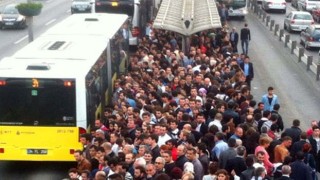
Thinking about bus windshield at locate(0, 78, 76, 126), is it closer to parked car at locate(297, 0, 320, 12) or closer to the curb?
the curb

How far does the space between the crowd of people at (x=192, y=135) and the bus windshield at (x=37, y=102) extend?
91 centimetres

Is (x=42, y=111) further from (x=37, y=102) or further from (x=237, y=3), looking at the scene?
(x=237, y=3)

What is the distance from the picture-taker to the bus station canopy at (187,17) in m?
28.2

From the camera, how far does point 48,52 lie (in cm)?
1898

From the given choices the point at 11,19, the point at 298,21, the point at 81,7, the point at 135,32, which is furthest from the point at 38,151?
the point at 81,7

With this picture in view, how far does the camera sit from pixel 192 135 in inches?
572

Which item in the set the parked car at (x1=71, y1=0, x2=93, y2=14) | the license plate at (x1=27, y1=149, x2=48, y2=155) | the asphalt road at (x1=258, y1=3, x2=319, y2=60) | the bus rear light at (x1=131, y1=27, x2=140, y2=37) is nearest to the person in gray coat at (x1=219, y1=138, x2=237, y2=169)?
the license plate at (x1=27, y1=149, x2=48, y2=155)

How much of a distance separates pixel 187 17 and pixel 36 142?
13316mm

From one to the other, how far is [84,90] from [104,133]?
2.13m

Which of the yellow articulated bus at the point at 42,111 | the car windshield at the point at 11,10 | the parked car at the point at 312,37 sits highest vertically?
the yellow articulated bus at the point at 42,111

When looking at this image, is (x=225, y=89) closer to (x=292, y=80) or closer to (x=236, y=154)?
(x=236, y=154)

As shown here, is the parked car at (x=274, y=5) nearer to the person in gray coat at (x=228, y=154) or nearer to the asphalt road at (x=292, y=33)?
the asphalt road at (x=292, y=33)

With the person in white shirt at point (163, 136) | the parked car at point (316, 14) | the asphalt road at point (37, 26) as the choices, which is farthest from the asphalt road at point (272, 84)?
the parked car at point (316, 14)

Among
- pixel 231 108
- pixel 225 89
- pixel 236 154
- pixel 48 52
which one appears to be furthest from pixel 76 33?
pixel 236 154
